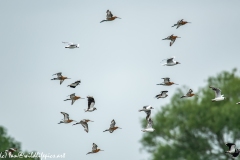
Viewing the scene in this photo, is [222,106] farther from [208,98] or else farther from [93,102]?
[93,102]

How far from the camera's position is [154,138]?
102062mm

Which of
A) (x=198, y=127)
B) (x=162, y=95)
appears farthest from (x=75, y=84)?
(x=198, y=127)

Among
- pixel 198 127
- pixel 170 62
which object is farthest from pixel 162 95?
pixel 198 127

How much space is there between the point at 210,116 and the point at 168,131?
3401 mm

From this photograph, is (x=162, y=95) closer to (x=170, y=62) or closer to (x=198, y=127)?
(x=170, y=62)

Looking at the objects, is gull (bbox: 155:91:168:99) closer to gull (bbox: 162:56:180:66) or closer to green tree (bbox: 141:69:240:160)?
gull (bbox: 162:56:180:66)

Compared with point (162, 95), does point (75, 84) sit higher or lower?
higher

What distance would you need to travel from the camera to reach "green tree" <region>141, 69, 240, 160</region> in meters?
99.3

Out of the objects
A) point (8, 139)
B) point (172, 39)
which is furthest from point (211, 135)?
point (172, 39)

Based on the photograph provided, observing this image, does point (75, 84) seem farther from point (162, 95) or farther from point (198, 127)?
point (198, 127)

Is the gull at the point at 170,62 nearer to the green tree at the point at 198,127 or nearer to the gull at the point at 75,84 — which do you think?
the gull at the point at 75,84

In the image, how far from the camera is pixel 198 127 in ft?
328

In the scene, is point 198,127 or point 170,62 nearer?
point 170,62

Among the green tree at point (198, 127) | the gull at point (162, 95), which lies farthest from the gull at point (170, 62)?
the green tree at point (198, 127)
